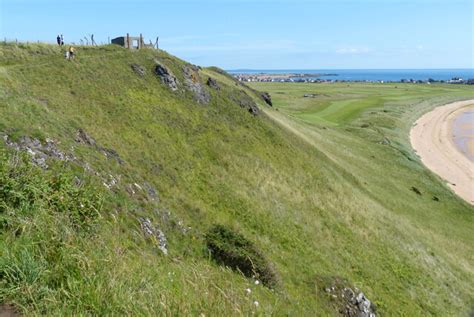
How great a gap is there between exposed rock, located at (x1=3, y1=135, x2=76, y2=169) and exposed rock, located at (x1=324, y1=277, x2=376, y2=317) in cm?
1435

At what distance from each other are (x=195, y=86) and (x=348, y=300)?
28.0 meters

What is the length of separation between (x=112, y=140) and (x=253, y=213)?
34.2ft

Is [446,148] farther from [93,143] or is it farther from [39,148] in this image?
[39,148]

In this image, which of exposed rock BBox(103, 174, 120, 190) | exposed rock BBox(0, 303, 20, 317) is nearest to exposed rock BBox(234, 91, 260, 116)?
exposed rock BBox(103, 174, 120, 190)

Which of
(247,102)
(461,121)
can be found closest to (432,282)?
(247,102)

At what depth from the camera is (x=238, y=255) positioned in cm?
1850

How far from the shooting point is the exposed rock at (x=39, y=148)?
15.7 metres

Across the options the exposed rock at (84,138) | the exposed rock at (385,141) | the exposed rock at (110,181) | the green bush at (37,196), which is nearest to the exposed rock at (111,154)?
the exposed rock at (84,138)

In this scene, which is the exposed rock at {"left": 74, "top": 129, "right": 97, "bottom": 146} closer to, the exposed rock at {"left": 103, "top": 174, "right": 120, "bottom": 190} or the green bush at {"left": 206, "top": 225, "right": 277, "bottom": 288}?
the exposed rock at {"left": 103, "top": 174, "right": 120, "bottom": 190}

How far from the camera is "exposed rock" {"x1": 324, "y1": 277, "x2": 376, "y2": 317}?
19.5 meters

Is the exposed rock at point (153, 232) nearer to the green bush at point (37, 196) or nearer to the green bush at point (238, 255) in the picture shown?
the green bush at point (238, 255)

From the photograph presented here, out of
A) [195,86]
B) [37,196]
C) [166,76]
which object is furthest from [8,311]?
[195,86]

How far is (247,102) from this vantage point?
156 feet

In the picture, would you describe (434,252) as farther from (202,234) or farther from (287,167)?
(202,234)
